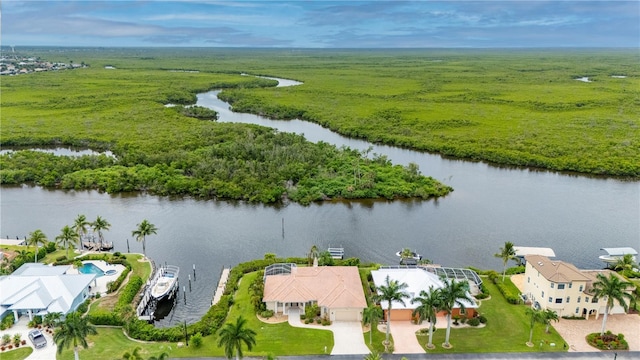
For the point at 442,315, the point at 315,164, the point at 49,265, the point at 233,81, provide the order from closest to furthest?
the point at 442,315, the point at 49,265, the point at 315,164, the point at 233,81

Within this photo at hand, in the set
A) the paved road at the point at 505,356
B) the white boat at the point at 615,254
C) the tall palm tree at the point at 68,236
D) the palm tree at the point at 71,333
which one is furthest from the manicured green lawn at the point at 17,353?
the white boat at the point at 615,254

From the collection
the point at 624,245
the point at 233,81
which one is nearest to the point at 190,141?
the point at 624,245

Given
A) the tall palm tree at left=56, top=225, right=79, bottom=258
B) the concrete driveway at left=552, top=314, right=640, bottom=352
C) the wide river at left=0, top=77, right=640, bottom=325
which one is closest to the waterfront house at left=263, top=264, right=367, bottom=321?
the wide river at left=0, top=77, right=640, bottom=325

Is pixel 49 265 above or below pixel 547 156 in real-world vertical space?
below

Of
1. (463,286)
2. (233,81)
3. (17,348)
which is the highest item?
(233,81)

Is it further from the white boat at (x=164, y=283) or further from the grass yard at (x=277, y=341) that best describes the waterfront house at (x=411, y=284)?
the white boat at (x=164, y=283)

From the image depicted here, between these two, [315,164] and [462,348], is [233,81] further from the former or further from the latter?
[462,348]
